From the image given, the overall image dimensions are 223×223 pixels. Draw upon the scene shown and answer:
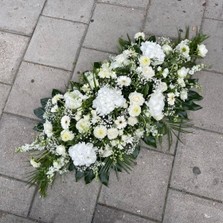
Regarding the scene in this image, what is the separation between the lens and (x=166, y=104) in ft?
9.53

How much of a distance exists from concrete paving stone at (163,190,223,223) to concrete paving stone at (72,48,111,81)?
128 cm

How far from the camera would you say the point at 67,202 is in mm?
2973

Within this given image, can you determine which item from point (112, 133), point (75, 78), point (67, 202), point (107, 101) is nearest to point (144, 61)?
point (107, 101)

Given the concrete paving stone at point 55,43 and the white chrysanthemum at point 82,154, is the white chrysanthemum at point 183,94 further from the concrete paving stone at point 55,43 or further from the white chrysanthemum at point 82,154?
the concrete paving stone at point 55,43

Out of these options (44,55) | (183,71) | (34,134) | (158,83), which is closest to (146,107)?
(158,83)

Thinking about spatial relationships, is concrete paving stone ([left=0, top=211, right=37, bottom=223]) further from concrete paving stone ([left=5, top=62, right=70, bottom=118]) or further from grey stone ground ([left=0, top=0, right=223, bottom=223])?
concrete paving stone ([left=5, top=62, right=70, bottom=118])

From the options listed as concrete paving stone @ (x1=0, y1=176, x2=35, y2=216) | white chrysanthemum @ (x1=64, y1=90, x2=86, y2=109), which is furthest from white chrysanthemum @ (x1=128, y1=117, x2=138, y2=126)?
concrete paving stone @ (x1=0, y1=176, x2=35, y2=216)

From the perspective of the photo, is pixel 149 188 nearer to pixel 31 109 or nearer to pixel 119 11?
pixel 31 109

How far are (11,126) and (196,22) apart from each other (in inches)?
72.6

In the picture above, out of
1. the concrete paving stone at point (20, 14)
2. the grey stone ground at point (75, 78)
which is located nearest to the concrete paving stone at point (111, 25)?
the grey stone ground at point (75, 78)

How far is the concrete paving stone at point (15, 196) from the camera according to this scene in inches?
118

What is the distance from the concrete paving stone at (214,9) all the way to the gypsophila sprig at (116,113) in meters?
0.62

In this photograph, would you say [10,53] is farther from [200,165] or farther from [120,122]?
[200,165]

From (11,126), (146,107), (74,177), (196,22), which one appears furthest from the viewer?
(196,22)
